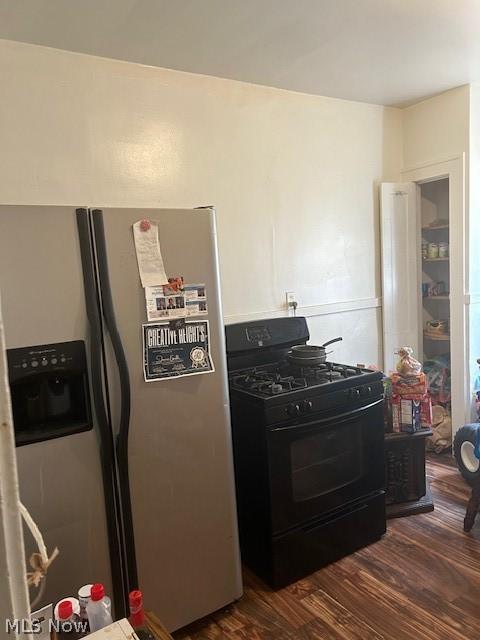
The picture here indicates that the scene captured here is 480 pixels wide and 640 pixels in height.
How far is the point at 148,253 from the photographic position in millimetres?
1717

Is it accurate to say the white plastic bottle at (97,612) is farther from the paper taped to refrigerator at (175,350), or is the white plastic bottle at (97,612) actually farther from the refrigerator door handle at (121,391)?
the paper taped to refrigerator at (175,350)

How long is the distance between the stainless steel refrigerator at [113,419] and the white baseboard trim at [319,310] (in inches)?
33.3

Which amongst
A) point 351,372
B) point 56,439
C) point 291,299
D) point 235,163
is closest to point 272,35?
point 235,163

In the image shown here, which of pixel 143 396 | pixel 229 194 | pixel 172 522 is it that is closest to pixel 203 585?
pixel 172 522

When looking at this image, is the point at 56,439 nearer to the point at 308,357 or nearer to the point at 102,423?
the point at 102,423

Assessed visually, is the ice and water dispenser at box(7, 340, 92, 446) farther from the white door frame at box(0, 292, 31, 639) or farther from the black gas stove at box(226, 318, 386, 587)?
the white door frame at box(0, 292, 31, 639)

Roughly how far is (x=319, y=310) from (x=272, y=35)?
157 centimetres

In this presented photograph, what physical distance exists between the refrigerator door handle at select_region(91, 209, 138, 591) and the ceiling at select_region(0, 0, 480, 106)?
92 cm

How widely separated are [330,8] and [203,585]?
2.40 metres

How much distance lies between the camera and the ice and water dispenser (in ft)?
4.96

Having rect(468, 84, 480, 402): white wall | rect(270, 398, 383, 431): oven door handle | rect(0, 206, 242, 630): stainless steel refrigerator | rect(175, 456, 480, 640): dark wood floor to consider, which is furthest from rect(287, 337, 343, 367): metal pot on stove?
rect(468, 84, 480, 402): white wall

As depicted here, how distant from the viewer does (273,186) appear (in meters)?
2.83

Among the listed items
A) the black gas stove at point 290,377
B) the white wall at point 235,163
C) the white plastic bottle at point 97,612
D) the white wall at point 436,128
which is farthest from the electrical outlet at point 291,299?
the white plastic bottle at point 97,612

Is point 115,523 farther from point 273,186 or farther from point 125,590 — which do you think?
point 273,186
